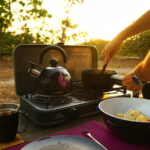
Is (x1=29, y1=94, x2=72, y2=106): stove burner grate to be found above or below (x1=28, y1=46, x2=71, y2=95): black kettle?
below

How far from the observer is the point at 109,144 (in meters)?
0.62

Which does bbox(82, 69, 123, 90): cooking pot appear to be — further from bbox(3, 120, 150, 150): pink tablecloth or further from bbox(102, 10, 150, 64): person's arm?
bbox(3, 120, 150, 150): pink tablecloth

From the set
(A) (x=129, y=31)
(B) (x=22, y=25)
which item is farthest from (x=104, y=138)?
(B) (x=22, y=25)

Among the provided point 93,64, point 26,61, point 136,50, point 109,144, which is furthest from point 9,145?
point 136,50

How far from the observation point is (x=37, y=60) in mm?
1201

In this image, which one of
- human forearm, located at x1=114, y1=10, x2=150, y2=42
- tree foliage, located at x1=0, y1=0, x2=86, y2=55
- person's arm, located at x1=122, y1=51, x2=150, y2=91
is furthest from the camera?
tree foliage, located at x1=0, y1=0, x2=86, y2=55

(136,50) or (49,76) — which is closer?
(49,76)

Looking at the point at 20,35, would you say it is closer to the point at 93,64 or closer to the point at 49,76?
the point at 93,64

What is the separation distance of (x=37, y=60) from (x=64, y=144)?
73 cm

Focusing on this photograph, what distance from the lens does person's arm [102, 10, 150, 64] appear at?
Answer: 108 cm

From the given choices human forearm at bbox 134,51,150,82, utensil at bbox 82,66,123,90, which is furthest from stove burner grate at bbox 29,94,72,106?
human forearm at bbox 134,51,150,82

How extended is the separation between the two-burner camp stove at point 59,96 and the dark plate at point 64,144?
20 cm

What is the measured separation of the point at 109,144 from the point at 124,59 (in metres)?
11.0

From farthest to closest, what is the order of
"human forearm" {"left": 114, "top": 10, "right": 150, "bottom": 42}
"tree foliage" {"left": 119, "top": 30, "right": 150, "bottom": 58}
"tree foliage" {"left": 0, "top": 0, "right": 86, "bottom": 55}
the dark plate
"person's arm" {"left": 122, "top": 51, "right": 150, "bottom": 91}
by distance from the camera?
"tree foliage" {"left": 119, "top": 30, "right": 150, "bottom": 58} < "tree foliage" {"left": 0, "top": 0, "right": 86, "bottom": 55} < "human forearm" {"left": 114, "top": 10, "right": 150, "bottom": 42} < "person's arm" {"left": 122, "top": 51, "right": 150, "bottom": 91} < the dark plate
